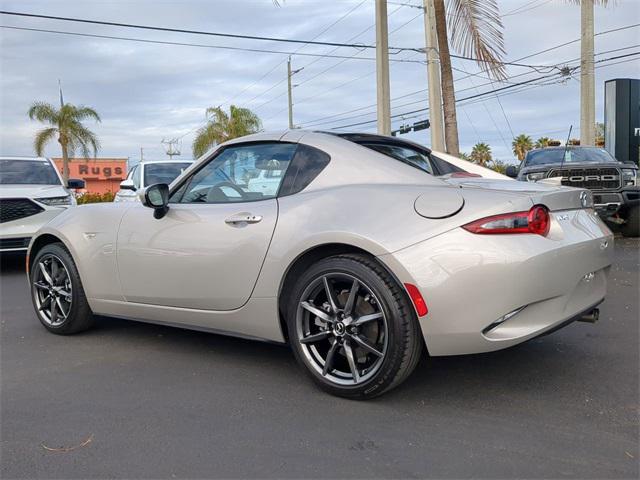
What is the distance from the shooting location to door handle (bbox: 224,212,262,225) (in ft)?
11.5

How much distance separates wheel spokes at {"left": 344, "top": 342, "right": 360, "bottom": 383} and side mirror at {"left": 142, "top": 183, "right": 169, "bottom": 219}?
1603 mm

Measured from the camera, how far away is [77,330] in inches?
186

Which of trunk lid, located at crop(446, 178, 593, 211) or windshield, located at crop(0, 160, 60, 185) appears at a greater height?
windshield, located at crop(0, 160, 60, 185)

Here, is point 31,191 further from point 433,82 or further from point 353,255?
point 433,82

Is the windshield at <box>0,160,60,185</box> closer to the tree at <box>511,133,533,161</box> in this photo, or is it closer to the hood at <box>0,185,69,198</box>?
the hood at <box>0,185,69,198</box>

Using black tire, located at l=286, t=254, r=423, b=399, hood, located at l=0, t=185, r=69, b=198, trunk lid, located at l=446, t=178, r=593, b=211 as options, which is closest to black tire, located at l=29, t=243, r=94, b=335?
black tire, located at l=286, t=254, r=423, b=399

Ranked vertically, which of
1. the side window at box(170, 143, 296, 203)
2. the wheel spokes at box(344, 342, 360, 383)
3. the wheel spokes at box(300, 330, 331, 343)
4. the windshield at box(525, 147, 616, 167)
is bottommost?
the wheel spokes at box(344, 342, 360, 383)

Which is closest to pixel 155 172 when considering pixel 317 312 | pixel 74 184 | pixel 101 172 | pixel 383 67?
pixel 74 184

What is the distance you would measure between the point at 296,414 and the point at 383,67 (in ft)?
42.5

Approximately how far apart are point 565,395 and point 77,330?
356 centimetres

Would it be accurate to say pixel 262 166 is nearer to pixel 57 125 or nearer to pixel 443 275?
pixel 443 275

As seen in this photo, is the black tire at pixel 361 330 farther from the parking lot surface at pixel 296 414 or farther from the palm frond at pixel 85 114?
the palm frond at pixel 85 114

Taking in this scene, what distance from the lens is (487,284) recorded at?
2848 mm

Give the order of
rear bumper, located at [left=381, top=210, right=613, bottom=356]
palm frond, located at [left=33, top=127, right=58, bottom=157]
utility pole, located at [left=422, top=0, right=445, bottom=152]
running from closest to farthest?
rear bumper, located at [left=381, top=210, right=613, bottom=356], utility pole, located at [left=422, top=0, right=445, bottom=152], palm frond, located at [left=33, top=127, right=58, bottom=157]
